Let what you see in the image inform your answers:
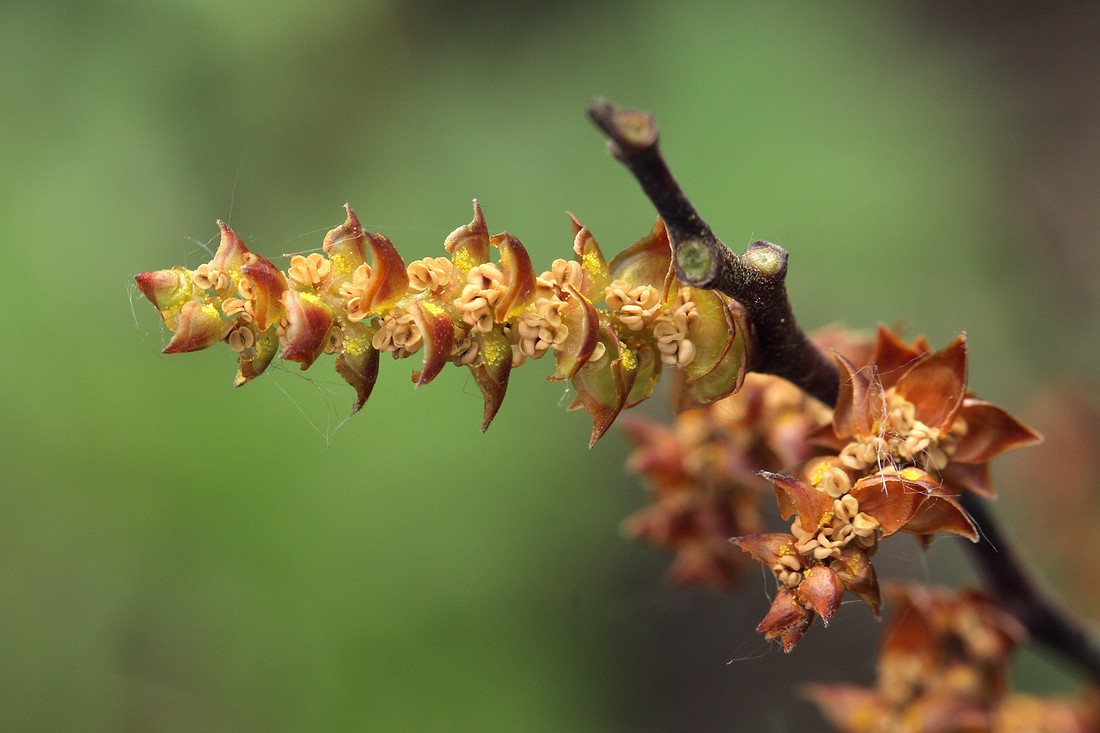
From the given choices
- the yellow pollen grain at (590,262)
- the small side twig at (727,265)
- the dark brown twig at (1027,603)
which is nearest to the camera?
the small side twig at (727,265)

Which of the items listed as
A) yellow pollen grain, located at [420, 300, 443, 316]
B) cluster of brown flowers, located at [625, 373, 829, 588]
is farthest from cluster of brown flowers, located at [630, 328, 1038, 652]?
yellow pollen grain, located at [420, 300, 443, 316]

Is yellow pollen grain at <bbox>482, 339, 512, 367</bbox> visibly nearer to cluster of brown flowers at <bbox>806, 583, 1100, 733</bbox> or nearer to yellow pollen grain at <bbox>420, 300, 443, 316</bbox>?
yellow pollen grain at <bbox>420, 300, 443, 316</bbox>

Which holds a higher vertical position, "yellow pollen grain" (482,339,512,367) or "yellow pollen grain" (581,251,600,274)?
"yellow pollen grain" (581,251,600,274)

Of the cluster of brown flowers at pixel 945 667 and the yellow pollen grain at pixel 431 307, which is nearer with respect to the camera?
the yellow pollen grain at pixel 431 307

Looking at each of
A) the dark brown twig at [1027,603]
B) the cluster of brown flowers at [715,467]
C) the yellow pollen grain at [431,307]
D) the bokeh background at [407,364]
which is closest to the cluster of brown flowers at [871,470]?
the cluster of brown flowers at [715,467]

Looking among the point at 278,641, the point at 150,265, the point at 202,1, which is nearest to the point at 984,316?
the point at 278,641

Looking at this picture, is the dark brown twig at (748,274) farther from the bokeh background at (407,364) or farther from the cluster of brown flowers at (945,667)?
the bokeh background at (407,364)

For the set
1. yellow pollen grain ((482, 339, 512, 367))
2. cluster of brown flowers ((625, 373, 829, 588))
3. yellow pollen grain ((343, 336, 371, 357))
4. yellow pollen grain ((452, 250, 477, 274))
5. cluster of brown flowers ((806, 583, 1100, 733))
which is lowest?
cluster of brown flowers ((806, 583, 1100, 733))

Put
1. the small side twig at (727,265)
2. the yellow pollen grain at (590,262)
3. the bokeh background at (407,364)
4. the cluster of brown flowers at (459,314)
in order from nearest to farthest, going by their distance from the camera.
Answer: the small side twig at (727,265) → the cluster of brown flowers at (459,314) → the yellow pollen grain at (590,262) → the bokeh background at (407,364)
